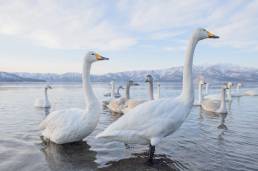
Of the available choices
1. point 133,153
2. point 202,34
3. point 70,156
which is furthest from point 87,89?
point 202,34

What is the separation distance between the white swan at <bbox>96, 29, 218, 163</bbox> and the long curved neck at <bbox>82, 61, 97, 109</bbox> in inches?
74.2

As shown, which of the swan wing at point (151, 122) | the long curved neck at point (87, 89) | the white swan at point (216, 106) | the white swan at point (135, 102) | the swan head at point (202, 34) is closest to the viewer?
the swan wing at point (151, 122)

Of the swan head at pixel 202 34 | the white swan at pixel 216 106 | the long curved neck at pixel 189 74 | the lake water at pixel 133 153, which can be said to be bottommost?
the lake water at pixel 133 153

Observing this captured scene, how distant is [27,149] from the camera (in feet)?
29.6

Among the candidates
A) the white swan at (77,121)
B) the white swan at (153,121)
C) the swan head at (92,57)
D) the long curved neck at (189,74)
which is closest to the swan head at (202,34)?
the long curved neck at (189,74)

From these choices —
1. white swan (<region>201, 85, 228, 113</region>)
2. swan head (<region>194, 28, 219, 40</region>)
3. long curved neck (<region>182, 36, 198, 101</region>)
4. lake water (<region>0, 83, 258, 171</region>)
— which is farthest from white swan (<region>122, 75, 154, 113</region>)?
swan head (<region>194, 28, 219, 40</region>)

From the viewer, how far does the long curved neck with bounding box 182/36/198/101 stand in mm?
7594

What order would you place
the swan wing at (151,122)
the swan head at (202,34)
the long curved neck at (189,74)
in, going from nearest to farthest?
1. the swan wing at (151,122)
2. the long curved neck at (189,74)
3. the swan head at (202,34)

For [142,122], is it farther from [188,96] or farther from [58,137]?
[58,137]

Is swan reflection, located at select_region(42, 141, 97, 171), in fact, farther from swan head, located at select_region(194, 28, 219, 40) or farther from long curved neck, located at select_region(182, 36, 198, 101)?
swan head, located at select_region(194, 28, 219, 40)

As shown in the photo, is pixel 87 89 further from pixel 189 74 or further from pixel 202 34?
pixel 202 34

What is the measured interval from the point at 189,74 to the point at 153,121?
4.91 feet

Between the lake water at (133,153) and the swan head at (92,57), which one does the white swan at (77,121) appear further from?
the lake water at (133,153)

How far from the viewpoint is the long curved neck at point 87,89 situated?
9.20 meters
